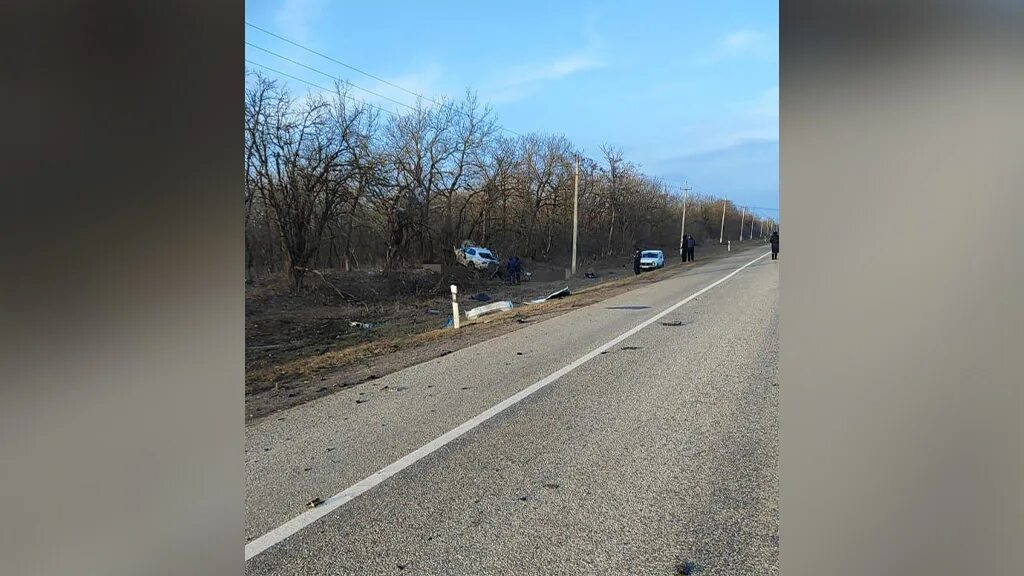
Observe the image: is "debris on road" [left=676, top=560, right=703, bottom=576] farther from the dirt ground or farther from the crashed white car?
the crashed white car

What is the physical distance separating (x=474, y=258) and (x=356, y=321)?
316 inches

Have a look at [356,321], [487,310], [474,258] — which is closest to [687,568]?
[487,310]

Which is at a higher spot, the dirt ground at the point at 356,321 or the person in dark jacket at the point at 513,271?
the person in dark jacket at the point at 513,271

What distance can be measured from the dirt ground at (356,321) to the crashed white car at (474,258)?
0.49 meters

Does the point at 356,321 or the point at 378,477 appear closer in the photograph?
the point at 378,477

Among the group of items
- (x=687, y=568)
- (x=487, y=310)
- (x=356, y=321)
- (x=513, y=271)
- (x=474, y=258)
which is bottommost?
(x=356, y=321)

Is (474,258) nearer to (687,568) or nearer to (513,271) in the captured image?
(513,271)

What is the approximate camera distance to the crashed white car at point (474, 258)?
60.5 ft

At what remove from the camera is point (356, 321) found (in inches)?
429

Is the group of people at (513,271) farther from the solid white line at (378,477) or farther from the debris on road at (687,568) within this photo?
the debris on road at (687,568)
